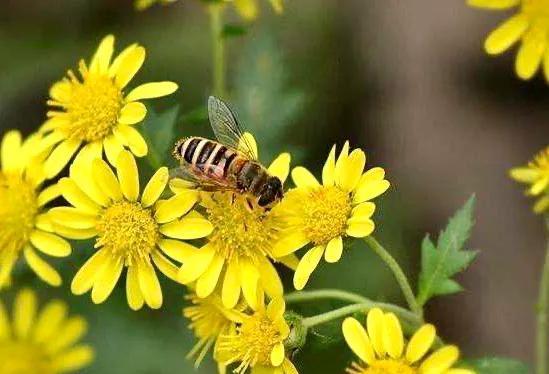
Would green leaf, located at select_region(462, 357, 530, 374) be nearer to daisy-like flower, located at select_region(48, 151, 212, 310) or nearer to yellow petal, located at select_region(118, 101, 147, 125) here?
daisy-like flower, located at select_region(48, 151, 212, 310)

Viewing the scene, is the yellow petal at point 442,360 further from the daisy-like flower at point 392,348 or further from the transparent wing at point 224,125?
the transparent wing at point 224,125

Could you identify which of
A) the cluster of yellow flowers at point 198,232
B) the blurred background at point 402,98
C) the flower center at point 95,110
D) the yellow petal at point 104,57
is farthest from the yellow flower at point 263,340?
the blurred background at point 402,98

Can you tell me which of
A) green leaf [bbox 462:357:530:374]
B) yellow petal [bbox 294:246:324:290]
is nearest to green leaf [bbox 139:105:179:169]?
yellow petal [bbox 294:246:324:290]

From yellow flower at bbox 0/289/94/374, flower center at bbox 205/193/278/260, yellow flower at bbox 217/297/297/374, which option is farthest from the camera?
yellow flower at bbox 0/289/94/374

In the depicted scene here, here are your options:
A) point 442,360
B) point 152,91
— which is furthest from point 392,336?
point 152,91

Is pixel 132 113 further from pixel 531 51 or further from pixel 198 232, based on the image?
pixel 531 51

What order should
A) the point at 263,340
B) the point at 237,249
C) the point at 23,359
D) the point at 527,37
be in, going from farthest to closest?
the point at 23,359, the point at 527,37, the point at 237,249, the point at 263,340
